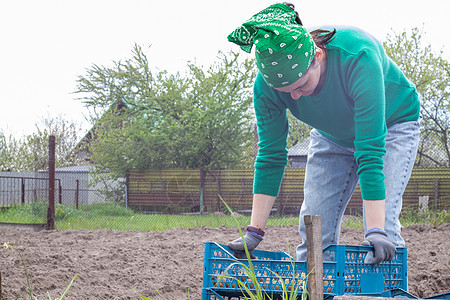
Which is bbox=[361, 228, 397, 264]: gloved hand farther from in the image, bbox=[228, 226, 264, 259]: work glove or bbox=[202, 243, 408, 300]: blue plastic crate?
bbox=[228, 226, 264, 259]: work glove

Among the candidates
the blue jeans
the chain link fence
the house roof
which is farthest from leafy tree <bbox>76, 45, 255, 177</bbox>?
the blue jeans

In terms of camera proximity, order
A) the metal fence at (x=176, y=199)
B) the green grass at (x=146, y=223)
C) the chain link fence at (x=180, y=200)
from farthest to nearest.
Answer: the metal fence at (x=176, y=199), the chain link fence at (x=180, y=200), the green grass at (x=146, y=223)

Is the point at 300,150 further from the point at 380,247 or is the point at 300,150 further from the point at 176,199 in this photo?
the point at 380,247

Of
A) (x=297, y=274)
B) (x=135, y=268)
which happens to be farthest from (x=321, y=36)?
(x=135, y=268)

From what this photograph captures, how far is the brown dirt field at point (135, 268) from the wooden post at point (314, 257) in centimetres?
102

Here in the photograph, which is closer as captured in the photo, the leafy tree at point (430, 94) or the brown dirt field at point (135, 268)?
the brown dirt field at point (135, 268)

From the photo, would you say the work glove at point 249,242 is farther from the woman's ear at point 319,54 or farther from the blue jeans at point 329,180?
the woman's ear at point 319,54

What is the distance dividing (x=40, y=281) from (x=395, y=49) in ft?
48.6

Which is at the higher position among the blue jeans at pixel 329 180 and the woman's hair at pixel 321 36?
the woman's hair at pixel 321 36

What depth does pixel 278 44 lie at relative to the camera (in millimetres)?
1863

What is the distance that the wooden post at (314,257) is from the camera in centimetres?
145

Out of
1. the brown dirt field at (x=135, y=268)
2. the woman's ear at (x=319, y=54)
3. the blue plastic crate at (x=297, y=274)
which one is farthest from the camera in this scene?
the brown dirt field at (x=135, y=268)

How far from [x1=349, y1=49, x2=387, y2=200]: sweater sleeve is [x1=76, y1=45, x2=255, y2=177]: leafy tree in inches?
461

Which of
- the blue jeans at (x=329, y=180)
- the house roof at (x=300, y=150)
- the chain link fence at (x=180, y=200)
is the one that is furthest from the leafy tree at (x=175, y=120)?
the blue jeans at (x=329, y=180)
